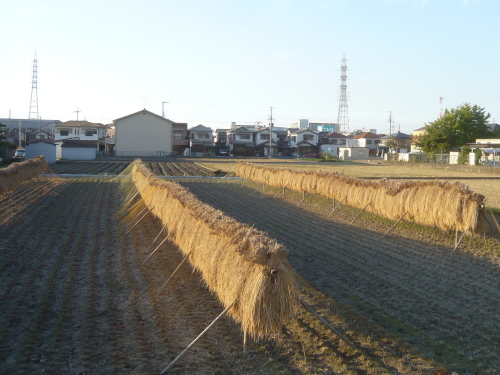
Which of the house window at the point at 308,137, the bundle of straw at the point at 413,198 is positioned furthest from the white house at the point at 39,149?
the house window at the point at 308,137

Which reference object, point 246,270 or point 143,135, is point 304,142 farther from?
point 246,270

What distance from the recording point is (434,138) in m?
52.7

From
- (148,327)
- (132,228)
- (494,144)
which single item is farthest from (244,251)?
(494,144)

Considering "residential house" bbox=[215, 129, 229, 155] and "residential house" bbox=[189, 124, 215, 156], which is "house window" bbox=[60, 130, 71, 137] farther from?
"residential house" bbox=[215, 129, 229, 155]

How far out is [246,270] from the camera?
534 centimetres

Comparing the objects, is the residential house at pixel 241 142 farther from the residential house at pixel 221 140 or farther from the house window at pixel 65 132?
the house window at pixel 65 132

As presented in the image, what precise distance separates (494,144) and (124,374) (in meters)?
46.3

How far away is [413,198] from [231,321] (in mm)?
7999

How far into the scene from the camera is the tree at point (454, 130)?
174 feet

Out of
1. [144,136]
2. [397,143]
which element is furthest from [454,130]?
[144,136]

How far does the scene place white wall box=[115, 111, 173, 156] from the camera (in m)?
63.5

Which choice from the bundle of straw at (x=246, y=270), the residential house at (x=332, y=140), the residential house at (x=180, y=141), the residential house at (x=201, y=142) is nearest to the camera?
the bundle of straw at (x=246, y=270)

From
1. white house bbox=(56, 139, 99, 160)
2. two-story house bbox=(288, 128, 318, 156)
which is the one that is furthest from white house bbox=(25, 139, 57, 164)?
two-story house bbox=(288, 128, 318, 156)

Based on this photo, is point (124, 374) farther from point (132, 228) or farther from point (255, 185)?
point (255, 185)
